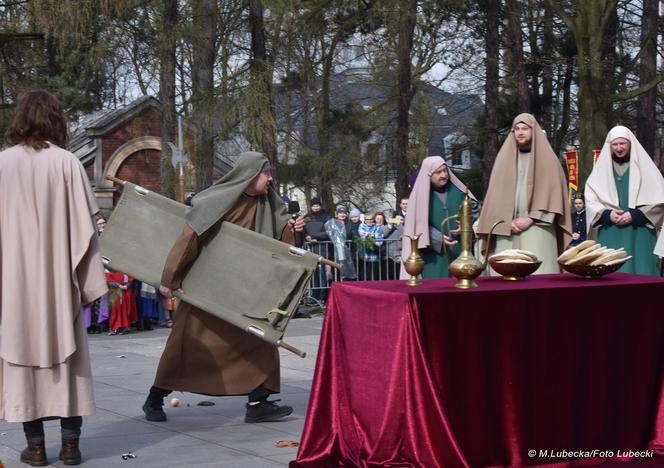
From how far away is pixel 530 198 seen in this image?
828cm

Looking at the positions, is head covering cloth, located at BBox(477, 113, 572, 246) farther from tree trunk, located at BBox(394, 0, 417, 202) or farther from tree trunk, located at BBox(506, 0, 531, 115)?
tree trunk, located at BBox(506, 0, 531, 115)

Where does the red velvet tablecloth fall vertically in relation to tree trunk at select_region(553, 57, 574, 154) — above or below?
below

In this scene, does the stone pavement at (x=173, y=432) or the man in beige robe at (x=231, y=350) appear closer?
the stone pavement at (x=173, y=432)

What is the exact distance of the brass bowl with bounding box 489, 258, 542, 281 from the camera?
607 cm

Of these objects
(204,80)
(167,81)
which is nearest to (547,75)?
(167,81)

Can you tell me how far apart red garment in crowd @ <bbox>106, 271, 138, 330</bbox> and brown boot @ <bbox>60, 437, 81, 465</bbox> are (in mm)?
8640

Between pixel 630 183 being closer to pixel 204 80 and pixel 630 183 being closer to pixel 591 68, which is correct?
pixel 204 80

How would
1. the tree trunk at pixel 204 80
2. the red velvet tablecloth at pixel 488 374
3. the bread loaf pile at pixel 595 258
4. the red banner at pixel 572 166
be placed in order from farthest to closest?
the red banner at pixel 572 166 < the tree trunk at pixel 204 80 < the bread loaf pile at pixel 595 258 < the red velvet tablecloth at pixel 488 374

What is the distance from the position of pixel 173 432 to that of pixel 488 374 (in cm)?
267

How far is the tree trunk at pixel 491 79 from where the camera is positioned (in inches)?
1118

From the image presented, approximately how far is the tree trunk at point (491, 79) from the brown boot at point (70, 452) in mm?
22548

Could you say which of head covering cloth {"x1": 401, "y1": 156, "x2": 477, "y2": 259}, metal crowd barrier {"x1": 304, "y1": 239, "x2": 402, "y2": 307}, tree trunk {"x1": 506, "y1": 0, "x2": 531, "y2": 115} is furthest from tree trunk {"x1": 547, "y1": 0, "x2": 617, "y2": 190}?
head covering cloth {"x1": 401, "y1": 156, "x2": 477, "y2": 259}

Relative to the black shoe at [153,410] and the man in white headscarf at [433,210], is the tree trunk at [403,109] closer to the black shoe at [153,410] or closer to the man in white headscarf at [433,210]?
the man in white headscarf at [433,210]

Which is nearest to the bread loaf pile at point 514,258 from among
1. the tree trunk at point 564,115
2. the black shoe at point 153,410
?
the black shoe at point 153,410
